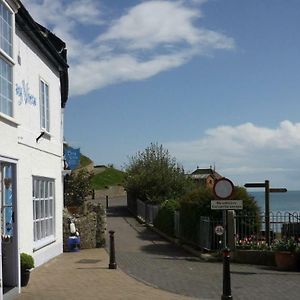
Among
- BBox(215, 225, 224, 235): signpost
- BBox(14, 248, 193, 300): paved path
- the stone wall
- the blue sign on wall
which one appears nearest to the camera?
BBox(14, 248, 193, 300): paved path

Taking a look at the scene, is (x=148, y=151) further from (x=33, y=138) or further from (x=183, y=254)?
(x=33, y=138)

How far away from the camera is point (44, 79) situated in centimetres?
1617

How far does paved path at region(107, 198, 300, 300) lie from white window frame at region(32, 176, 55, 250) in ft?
Answer: 7.24

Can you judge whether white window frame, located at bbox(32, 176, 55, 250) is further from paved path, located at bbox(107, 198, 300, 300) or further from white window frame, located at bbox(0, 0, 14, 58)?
white window frame, located at bbox(0, 0, 14, 58)

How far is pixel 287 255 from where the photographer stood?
1634 centimetres

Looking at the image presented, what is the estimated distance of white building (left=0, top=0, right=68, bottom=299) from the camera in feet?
34.7

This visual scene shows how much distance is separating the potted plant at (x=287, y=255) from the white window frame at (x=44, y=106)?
733 centimetres

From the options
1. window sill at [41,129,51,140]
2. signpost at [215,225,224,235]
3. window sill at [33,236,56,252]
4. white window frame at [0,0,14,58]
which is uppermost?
white window frame at [0,0,14,58]

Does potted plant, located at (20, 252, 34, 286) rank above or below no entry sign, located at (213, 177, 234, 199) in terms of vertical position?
below

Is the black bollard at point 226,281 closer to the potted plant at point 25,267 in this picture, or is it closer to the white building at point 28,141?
the white building at point 28,141

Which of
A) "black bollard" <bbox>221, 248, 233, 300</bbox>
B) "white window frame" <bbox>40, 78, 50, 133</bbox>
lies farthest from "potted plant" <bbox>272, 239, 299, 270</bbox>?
"white window frame" <bbox>40, 78, 50, 133</bbox>

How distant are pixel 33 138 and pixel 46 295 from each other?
4699 millimetres

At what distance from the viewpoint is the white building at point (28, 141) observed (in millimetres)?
10575

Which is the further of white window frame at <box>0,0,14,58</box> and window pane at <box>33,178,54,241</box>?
window pane at <box>33,178,54,241</box>
